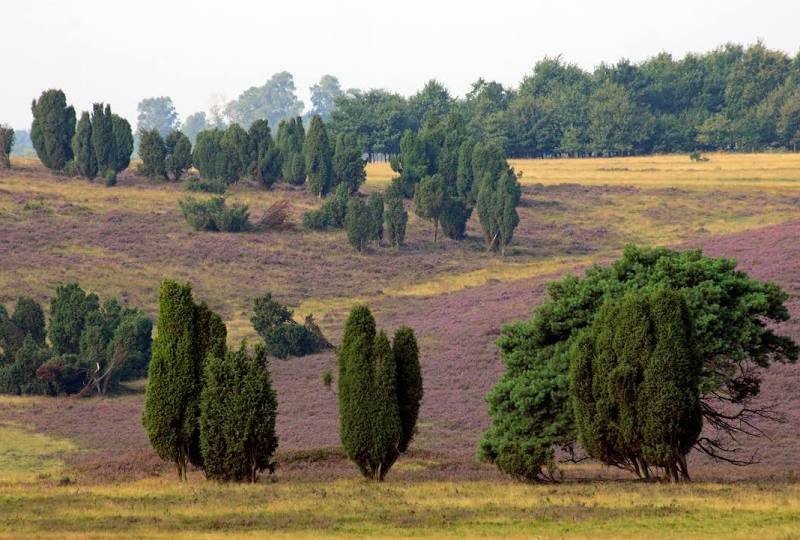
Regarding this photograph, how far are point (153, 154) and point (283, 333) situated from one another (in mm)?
48279

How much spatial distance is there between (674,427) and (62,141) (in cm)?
8915

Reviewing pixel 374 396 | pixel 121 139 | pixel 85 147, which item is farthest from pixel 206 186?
pixel 374 396

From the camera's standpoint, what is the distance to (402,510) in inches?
1148

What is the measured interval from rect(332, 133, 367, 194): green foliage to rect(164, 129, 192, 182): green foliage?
13.1m

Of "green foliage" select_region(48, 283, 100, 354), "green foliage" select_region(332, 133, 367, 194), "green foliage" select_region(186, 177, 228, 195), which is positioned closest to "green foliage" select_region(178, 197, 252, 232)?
"green foliage" select_region(186, 177, 228, 195)

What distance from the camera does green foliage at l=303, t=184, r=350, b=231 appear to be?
336 feet

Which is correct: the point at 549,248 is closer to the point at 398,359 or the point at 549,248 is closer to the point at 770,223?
the point at 770,223

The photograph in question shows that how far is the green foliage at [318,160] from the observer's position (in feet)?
370

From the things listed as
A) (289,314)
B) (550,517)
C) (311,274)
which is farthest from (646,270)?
(311,274)

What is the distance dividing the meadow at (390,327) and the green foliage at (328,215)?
1.29 meters

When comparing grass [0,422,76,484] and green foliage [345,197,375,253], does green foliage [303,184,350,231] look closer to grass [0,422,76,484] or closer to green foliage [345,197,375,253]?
green foliage [345,197,375,253]

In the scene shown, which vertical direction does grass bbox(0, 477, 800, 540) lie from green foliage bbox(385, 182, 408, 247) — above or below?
above

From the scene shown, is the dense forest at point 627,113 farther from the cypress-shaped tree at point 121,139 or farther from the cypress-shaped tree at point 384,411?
the cypress-shaped tree at point 384,411

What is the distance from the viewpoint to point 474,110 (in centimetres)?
18000
